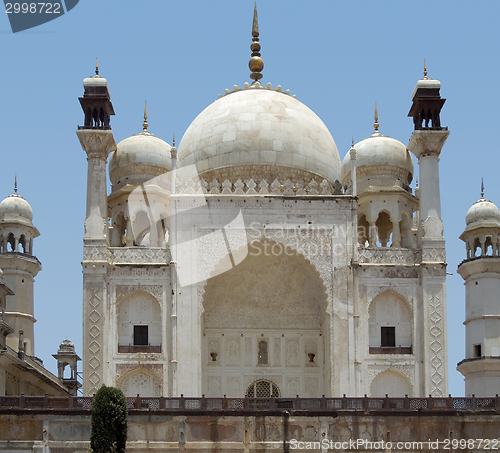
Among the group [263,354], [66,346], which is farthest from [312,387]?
[66,346]

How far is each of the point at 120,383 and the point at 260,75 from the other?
38.4 ft

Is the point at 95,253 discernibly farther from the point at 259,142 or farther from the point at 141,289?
the point at 259,142

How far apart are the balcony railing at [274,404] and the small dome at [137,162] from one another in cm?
874

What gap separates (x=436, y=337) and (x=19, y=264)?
1440 cm

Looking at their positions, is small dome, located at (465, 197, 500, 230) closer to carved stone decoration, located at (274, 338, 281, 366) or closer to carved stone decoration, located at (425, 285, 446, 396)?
carved stone decoration, located at (425, 285, 446, 396)

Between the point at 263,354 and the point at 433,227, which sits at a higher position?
the point at 433,227

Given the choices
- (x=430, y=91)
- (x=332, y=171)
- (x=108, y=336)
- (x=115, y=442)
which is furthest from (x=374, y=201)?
(x=115, y=442)

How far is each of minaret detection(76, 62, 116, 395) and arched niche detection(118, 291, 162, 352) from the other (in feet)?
2.18

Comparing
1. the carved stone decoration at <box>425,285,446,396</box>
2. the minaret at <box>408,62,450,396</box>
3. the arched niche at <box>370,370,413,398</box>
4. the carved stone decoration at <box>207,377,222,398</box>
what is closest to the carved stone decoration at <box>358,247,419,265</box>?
the minaret at <box>408,62,450,396</box>

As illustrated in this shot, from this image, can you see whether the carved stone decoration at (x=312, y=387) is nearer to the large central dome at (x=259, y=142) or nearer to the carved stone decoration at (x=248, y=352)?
the carved stone decoration at (x=248, y=352)

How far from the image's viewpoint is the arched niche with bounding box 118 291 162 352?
2856 centimetres

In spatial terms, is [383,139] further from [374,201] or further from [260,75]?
[260,75]

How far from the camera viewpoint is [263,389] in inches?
1176

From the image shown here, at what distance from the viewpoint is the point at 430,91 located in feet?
101
